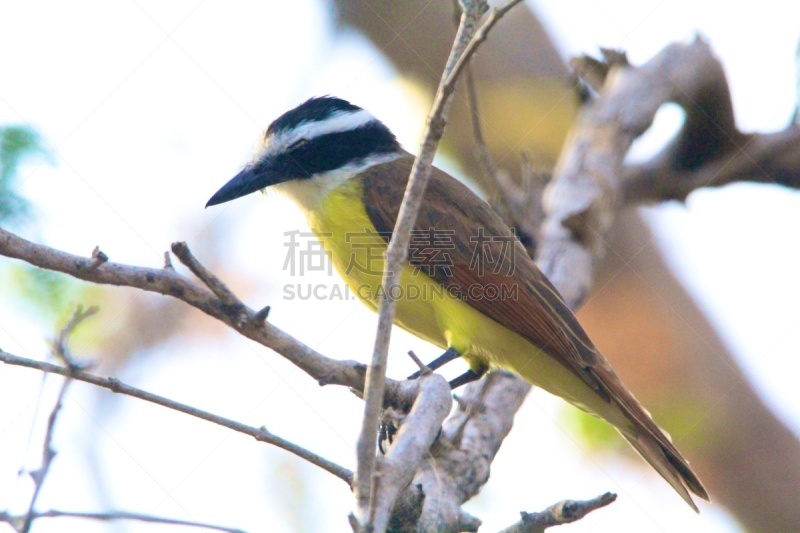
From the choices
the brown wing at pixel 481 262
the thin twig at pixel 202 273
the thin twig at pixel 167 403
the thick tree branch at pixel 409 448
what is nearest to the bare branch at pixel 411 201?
the thick tree branch at pixel 409 448

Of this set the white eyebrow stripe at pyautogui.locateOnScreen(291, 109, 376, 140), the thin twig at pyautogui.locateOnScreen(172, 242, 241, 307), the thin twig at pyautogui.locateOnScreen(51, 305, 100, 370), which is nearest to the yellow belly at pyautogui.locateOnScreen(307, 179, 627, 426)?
the white eyebrow stripe at pyautogui.locateOnScreen(291, 109, 376, 140)

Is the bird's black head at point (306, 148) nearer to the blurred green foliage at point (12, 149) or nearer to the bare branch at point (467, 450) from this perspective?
the blurred green foliage at point (12, 149)

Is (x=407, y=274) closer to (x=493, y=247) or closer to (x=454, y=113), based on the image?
(x=493, y=247)

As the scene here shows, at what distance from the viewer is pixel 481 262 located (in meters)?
4.58

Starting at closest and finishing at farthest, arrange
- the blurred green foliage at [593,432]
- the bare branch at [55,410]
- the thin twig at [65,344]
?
the bare branch at [55,410]
the thin twig at [65,344]
the blurred green foliage at [593,432]

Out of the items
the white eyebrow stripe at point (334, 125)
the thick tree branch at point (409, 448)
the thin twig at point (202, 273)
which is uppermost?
the white eyebrow stripe at point (334, 125)

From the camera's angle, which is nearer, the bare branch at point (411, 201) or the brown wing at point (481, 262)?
the bare branch at point (411, 201)

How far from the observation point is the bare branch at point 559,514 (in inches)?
94.0

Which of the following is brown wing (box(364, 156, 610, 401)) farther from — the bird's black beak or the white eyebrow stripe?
the bird's black beak

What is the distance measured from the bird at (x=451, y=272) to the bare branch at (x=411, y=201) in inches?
71.8

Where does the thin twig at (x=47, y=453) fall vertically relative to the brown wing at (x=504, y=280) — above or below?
below

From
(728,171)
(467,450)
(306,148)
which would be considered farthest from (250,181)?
(728,171)

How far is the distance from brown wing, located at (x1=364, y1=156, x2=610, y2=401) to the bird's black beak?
579 millimetres

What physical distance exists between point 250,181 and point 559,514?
121 inches
